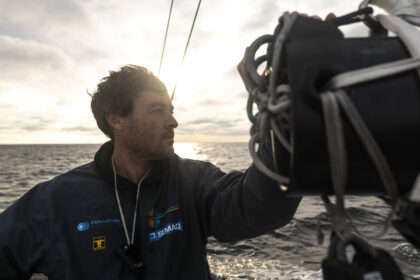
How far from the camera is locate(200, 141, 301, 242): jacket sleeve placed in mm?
1452

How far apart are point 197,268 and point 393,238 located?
6053mm

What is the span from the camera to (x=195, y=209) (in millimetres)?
2254

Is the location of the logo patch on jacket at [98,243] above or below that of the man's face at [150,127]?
below

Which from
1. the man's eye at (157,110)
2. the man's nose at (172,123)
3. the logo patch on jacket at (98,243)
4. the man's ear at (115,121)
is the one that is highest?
the man's eye at (157,110)

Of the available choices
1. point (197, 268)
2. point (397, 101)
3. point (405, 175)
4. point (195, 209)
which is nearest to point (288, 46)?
point (397, 101)

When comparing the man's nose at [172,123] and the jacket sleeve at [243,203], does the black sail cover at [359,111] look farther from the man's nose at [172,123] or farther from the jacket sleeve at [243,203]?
the man's nose at [172,123]

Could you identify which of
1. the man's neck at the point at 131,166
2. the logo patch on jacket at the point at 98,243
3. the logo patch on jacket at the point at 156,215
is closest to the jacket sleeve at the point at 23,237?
the logo patch on jacket at the point at 98,243

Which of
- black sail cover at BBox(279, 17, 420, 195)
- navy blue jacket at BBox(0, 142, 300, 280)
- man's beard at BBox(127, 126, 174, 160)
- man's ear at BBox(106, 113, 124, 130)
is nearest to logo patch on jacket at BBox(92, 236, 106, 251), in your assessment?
navy blue jacket at BBox(0, 142, 300, 280)

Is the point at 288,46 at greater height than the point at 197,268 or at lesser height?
greater

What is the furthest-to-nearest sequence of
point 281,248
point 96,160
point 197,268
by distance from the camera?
point 281,248, point 96,160, point 197,268

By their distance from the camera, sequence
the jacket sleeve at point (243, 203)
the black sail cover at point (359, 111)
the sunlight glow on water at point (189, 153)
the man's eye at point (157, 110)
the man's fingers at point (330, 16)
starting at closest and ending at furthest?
the black sail cover at point (359, 111)
the man's fingers at point (330, 16)
the jacket sleeve at point (243, 203)
the man's eye at point (157, 110)
the sunlight glow on water at point (189, 153)

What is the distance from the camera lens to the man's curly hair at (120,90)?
2811 millimetres

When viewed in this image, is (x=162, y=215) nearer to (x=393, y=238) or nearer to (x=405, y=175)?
(x=405, y=175)

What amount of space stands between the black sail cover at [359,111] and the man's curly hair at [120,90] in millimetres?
2240
